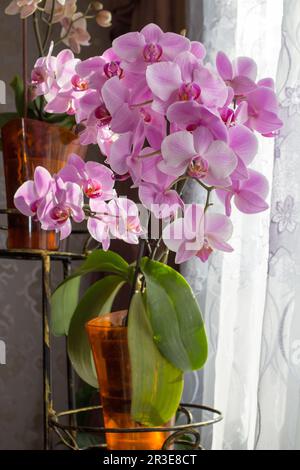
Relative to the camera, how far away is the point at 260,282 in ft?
4.02

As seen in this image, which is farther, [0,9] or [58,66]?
[0,9]

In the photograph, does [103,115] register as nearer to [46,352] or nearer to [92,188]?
[92,188]

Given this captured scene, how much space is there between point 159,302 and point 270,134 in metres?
0.27

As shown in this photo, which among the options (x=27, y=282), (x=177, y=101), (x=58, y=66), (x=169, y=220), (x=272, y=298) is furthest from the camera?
(x=27, y=282)

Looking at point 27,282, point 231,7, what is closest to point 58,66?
point 231,7

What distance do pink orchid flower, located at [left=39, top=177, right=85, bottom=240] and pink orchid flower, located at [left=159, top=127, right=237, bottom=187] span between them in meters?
0.18

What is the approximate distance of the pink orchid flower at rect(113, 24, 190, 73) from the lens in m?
0.66

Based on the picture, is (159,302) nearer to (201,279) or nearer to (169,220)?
(169,220)

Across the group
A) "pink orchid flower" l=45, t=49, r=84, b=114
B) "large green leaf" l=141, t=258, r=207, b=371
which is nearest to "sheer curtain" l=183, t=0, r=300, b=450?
"large green leaf" l=141, t=258, r=207, b=371

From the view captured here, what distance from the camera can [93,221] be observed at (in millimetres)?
831

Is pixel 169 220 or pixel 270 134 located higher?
pixel 270 134

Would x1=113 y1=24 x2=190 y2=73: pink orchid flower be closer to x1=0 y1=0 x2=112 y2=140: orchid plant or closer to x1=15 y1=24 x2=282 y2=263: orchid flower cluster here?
x1=15 y1=24 x2=282 y2=263: orchid flower cluster

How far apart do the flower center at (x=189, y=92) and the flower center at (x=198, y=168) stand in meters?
0.07

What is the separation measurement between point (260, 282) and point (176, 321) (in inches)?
17.8
